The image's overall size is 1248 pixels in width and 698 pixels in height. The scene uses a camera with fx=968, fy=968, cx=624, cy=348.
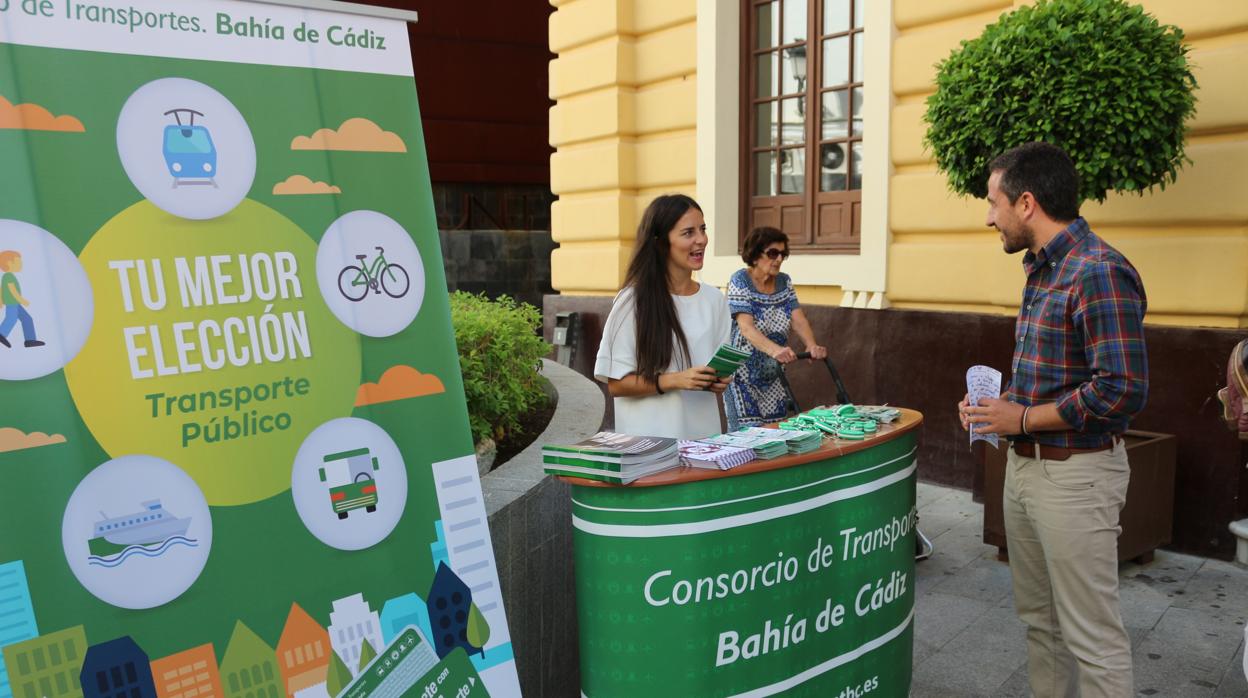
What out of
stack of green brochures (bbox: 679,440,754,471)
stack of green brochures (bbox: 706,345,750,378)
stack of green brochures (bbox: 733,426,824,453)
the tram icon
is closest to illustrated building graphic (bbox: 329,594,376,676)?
stack of green brochures (bbox: 679,440,754,471)

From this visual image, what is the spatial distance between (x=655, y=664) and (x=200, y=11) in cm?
215

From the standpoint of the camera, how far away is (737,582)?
2936 mm

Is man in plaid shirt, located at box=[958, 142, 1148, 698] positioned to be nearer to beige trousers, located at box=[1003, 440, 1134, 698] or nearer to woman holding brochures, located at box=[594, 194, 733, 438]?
beige trousers, located at box=[1003, 440, 1134, 698]

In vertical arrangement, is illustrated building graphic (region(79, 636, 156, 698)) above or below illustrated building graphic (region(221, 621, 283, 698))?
above

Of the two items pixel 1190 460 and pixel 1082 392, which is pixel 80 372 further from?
pixel 1190 460

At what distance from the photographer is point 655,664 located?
9.30ft

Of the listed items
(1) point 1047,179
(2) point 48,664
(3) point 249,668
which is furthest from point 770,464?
(2) point 48,664

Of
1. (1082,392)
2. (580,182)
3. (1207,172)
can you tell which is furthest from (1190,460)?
(580,182)

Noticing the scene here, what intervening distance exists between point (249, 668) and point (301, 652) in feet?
0.43

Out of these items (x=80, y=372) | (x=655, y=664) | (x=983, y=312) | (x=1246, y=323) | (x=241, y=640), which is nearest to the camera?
(x=80, y=372)

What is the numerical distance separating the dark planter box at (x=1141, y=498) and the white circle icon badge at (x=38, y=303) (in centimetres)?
443

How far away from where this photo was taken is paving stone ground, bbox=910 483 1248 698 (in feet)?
13.2

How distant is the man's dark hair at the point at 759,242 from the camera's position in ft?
19.0

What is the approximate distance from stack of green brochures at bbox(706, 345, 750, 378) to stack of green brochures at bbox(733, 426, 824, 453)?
0.80ft
